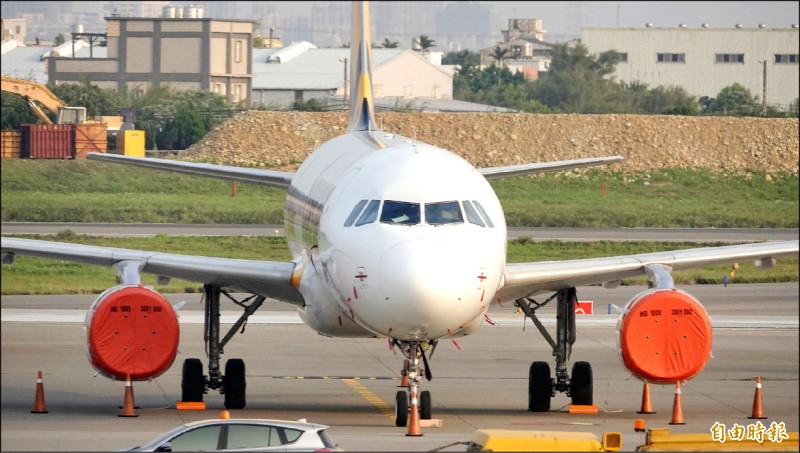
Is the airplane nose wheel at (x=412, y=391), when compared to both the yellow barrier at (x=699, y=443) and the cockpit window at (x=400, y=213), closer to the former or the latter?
the cockpit window at (x=400, y=213)

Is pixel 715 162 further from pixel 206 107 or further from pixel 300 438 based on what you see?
pixel 300 438

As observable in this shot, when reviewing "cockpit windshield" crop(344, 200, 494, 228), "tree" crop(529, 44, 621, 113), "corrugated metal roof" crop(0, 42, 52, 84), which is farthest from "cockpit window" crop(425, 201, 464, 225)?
"tree" crop(529, 44, 621, 113)

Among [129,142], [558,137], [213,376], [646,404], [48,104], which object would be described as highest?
[48,104]

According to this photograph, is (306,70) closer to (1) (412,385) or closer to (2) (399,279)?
(1) (412,385)

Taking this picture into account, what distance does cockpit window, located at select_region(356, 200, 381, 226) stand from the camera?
774 inches

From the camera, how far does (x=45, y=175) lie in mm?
64375

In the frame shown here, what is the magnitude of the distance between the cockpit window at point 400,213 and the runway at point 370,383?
2.97 meters

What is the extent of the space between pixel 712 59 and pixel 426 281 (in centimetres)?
12542

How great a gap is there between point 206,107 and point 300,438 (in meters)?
72.6

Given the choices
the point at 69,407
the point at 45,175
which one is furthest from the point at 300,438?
the point at 45,175

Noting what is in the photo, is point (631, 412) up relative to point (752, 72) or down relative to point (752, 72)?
down

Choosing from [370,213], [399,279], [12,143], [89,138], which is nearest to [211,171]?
[370,213]

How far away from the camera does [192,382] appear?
23.6 m

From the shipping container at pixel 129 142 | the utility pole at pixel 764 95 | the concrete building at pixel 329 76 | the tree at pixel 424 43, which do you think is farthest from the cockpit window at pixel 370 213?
the tree at pixel 424 43
